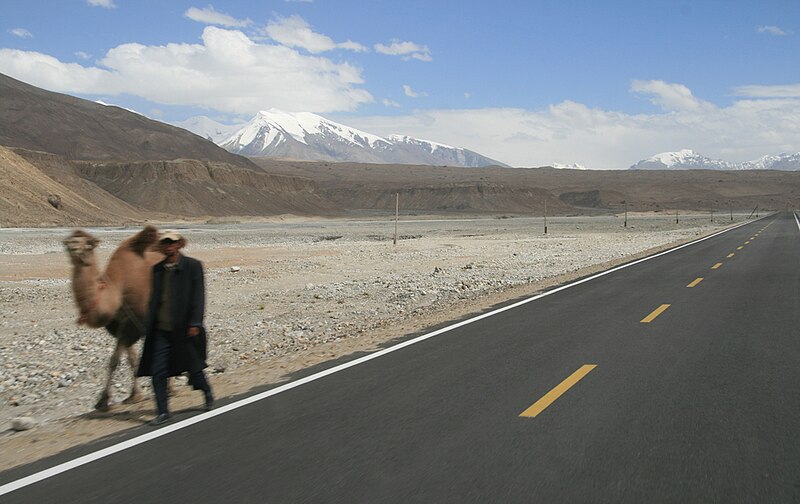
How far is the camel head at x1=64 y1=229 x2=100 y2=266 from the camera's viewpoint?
24.1ft

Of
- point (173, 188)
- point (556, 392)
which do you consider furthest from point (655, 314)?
point (173, 188)

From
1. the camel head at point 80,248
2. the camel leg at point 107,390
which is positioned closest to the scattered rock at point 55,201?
the camel head at point 80,248

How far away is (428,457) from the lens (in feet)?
17.5

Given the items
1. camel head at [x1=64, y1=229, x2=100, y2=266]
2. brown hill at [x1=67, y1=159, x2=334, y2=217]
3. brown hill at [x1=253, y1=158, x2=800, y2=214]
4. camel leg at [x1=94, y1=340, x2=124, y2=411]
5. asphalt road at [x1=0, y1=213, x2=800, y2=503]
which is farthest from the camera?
brown hill at [x1=253, y1=158, x2=800, y2=214]

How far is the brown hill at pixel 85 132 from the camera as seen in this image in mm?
127188

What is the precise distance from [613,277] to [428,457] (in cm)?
1544

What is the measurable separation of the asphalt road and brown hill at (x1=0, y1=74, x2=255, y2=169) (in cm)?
12667

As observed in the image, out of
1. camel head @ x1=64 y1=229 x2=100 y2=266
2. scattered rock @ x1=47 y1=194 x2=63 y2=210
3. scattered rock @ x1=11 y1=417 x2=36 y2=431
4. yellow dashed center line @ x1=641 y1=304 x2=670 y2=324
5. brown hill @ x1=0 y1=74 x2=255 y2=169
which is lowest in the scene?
scattered rock @ x1=11 y1=417 x2=36 y2=431

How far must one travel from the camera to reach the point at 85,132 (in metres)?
137

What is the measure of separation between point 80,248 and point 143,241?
0.60 metres

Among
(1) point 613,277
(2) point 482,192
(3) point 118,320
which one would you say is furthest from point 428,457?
(2) point 482,192

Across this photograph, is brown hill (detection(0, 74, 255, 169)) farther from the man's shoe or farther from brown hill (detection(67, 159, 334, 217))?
the man's shoe

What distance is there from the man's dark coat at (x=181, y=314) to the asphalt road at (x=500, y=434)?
549 mm

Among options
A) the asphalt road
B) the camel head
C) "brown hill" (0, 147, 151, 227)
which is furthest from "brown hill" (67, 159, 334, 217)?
the asphalt road
